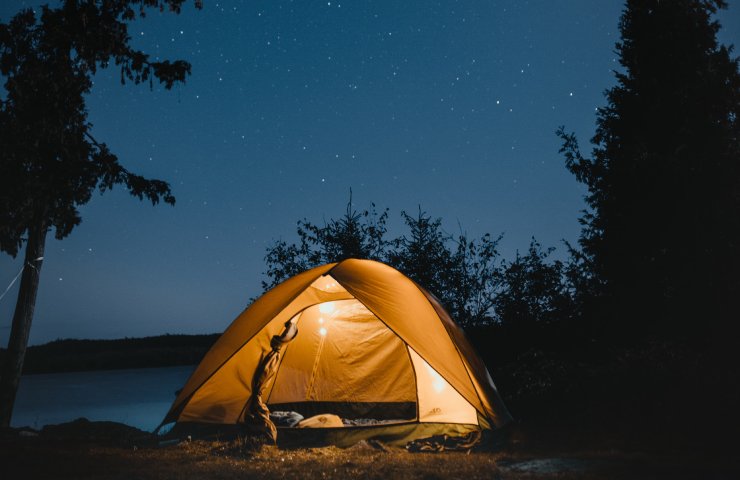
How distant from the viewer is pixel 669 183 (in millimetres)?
9250

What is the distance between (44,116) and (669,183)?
10690 millimetres

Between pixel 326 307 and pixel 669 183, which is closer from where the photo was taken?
pixel 326 307

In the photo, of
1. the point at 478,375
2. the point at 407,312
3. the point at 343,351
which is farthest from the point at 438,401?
the point at 343,351

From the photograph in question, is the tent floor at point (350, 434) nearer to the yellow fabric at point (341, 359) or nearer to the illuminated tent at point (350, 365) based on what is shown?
the illuminated tent at point (350, 365)

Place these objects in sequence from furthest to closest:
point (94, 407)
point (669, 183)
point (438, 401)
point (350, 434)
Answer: point (94, 407), point (669, 183), point (438, 401), point (350, 434)

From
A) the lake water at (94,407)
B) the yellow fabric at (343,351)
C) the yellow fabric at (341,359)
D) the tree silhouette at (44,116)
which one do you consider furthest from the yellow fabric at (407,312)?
the lake water at (94,407)

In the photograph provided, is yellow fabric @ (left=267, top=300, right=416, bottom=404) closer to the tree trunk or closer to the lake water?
the tree trunk

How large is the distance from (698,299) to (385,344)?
5.69 m

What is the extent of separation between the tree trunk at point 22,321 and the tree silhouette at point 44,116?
0.01m

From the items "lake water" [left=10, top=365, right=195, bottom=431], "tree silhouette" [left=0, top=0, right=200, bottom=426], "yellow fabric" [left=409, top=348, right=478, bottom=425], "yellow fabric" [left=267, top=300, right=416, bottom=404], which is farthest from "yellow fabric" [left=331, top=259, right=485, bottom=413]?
"lake water" [left=10, top=365, right=195, bottom=431]

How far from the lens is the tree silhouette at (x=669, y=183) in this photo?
8.78 metres

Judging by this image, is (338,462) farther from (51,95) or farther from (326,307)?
(51,95)

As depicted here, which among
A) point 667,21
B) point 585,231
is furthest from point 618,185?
point 667,21

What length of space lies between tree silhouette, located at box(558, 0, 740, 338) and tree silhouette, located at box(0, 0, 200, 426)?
833 centimetres
